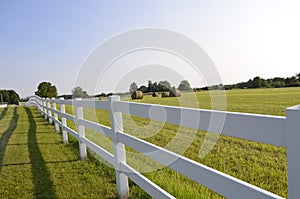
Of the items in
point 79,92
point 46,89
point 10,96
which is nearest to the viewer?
point 79,92

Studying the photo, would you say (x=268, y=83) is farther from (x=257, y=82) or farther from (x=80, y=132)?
(x=80, y=132)

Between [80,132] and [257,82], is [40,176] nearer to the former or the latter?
[80,132]

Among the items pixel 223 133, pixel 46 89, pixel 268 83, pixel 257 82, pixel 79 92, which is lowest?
pixel 223 133

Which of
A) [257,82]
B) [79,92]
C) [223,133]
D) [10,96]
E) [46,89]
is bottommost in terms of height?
[223,133]

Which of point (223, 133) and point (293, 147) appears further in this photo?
point (223, 133)

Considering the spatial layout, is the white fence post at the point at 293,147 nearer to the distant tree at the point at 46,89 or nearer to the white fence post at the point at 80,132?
the white fence post at the point at 80,132

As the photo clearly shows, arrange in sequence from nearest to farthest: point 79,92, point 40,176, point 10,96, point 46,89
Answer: point 40,176
point 79,92
point 46,89
point 10,96

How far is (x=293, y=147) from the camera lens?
3.63 feet

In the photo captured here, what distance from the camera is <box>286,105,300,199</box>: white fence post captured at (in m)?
1.07

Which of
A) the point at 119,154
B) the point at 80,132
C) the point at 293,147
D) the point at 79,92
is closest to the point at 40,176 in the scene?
the point at 80,132

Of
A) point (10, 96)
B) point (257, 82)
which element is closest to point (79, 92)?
point (257, 82)

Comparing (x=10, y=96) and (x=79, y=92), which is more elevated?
(x=10, y=96)

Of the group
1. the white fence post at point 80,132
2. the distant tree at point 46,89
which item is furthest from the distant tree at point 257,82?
the white fence post at point 80,132

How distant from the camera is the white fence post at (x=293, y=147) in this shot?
1073 millimetres
